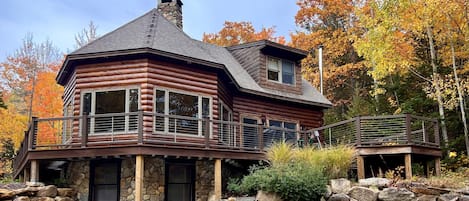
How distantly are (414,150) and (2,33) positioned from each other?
3435 centimetres

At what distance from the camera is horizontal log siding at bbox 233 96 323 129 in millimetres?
16969

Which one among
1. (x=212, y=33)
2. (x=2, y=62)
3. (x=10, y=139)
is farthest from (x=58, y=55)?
(x=212, y=33)

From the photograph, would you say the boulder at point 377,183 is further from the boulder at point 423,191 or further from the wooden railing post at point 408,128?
the wooden railing post at point 408,128

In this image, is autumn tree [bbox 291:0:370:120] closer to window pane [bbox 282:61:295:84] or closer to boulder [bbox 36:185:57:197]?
window pane [bbox 282:61:295:84]

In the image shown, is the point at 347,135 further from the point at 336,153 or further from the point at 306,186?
the point at 306,186

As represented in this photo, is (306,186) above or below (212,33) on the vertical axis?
below

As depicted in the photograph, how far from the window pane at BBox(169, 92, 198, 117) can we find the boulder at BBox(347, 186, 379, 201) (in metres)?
5.27

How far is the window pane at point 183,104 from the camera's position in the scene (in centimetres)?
1382

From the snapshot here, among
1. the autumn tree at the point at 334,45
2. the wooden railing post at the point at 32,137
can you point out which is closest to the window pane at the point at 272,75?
the autumn tree at the point at 334,45

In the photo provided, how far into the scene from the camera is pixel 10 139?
24.9 m

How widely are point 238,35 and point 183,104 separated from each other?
1842 centimetres

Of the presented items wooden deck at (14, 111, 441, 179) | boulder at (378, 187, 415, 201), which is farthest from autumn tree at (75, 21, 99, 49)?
boulder at (378, 187, 415, 201)

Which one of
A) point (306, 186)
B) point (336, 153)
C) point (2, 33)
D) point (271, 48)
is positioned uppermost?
point (2, 33)

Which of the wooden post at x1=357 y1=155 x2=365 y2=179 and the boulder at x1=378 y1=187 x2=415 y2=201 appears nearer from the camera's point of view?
the boulder at x1=378 y1=187 x2=415 y2=201
